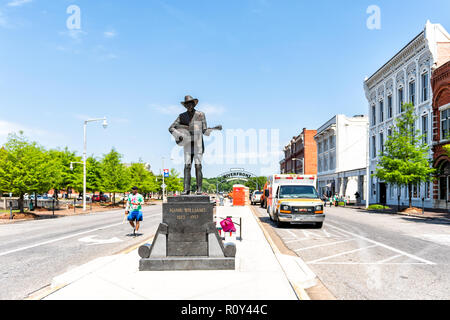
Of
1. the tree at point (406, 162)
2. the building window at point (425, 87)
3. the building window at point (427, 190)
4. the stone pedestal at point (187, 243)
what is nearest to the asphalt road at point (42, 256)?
the stone pedestal at point (187, 243)

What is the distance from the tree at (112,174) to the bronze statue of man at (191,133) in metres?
36.5

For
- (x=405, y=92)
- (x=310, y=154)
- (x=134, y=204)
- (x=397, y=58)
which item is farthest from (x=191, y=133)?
(x=310, y=154)

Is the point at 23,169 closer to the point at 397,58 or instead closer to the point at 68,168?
the point at 68,168

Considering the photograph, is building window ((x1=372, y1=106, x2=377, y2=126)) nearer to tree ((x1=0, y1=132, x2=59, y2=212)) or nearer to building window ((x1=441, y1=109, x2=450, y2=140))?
building window ((x1=441, y1=109, x2=450, y2=140))

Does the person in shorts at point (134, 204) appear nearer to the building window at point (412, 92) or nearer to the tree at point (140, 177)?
the building window at point (412, 92)

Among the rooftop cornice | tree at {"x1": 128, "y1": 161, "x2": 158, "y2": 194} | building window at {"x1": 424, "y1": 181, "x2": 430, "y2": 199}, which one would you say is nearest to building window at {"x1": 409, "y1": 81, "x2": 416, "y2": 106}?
the rooftop cornice

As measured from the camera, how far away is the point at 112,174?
4494 centimetres

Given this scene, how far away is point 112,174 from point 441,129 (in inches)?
1315

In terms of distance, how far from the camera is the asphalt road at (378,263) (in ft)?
21.6

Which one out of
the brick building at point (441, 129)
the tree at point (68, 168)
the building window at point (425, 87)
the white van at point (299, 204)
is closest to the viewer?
the white van at point (299, 204)

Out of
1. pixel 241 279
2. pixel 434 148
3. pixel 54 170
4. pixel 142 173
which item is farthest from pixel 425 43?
pixel 142 173
